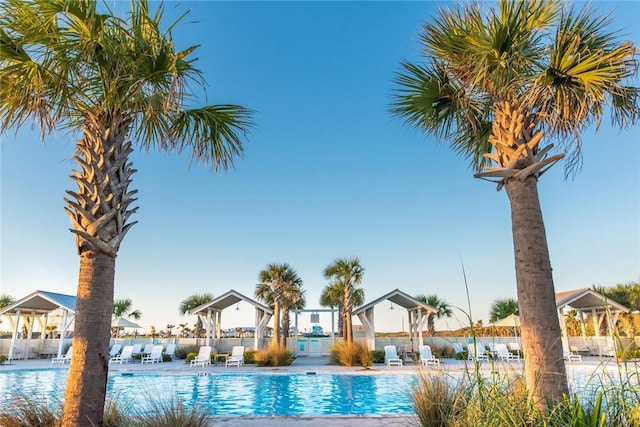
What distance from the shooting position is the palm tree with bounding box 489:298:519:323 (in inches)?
1168

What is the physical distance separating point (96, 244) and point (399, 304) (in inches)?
824

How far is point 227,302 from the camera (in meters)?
23.6

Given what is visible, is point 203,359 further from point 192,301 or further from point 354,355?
point 192,301

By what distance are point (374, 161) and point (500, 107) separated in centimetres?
1259

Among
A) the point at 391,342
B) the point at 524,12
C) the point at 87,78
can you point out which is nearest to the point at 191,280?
the point at 391,342

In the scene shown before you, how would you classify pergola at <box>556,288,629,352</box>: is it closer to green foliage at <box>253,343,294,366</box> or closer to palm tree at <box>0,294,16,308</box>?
green foliage at <box>253,343,294,366</box>

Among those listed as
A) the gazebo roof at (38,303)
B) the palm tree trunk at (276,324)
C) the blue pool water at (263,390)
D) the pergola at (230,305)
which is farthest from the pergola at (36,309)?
the palm tree trunk at (276,324)

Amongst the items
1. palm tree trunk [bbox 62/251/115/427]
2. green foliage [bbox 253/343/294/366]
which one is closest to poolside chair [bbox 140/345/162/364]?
green foliage [bbox 253/343/294/366]

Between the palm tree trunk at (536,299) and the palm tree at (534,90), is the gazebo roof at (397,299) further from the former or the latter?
the palm tree trunk at (536,299)

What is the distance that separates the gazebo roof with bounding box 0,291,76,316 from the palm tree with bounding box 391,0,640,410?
22.6 m

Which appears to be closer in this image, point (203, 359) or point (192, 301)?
point (203, 359)

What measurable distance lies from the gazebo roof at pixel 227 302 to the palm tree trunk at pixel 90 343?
17.8 meters

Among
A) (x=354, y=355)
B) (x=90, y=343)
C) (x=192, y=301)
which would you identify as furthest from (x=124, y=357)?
(x=90, y=343)

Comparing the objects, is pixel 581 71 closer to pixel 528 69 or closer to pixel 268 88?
pixel 528 69
